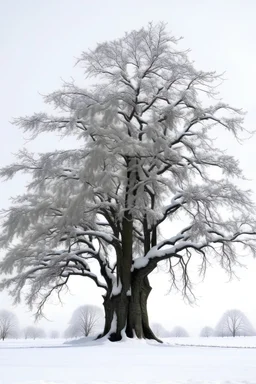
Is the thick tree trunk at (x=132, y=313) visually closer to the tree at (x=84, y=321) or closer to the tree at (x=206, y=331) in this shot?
the tree at (x=84, y=321)

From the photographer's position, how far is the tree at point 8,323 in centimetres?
6919

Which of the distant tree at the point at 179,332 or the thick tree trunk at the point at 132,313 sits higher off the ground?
the distant tree at the point at 179,332

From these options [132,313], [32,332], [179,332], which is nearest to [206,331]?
[179,332]

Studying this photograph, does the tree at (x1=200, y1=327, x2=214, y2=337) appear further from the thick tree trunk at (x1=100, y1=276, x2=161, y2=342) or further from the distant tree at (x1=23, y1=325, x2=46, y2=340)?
the thick tree trunk at (x1=100, y1=276, x2=161, y2=342)

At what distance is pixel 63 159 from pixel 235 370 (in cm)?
1322

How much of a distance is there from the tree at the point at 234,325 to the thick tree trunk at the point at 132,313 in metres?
48.8

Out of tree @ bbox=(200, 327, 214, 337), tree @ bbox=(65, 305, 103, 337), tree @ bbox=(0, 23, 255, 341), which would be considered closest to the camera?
tree @ bbox=(0, 23, 255, 341)

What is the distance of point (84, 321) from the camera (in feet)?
212

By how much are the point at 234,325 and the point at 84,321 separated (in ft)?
67.6

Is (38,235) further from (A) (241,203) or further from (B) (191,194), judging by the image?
(A) (241,203)

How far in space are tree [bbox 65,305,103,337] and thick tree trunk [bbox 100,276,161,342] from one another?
42.2m

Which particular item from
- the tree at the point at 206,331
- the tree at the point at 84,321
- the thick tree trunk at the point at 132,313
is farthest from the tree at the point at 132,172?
the tree at the point at 206,331

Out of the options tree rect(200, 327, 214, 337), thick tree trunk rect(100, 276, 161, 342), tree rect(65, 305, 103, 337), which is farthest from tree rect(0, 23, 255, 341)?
tree rect(200, 327, 214, 337)

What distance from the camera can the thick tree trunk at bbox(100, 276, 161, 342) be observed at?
63.6 ft
